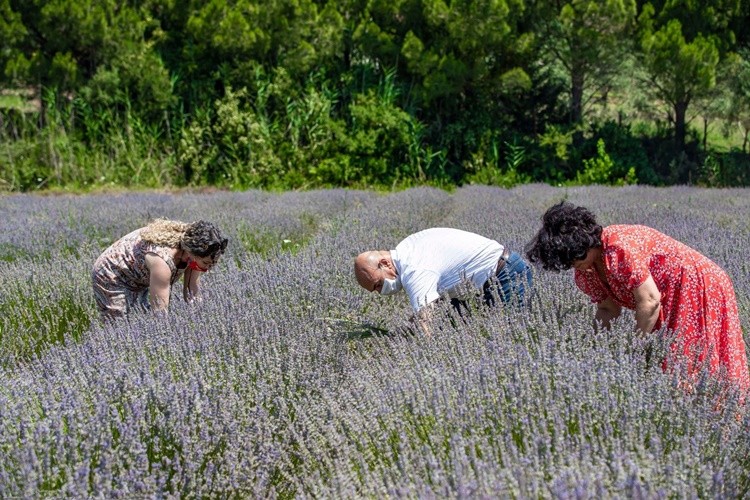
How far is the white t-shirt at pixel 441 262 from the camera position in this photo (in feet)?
9.52

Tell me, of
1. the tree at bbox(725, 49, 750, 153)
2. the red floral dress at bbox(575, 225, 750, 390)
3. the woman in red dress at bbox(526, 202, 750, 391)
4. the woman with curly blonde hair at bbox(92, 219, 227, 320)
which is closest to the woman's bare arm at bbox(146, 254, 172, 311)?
the woman with curly blonde hair at bbox(92, 219, 227, 320)

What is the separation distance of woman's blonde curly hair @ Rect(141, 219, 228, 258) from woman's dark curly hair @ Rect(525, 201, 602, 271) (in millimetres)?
1474

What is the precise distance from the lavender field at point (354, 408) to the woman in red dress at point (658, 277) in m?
0.16

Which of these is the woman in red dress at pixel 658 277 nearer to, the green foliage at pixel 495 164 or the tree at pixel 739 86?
the green foliage at pixel 495 164

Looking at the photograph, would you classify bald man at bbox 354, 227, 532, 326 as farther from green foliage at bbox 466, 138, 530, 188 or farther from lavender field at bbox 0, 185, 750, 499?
green foliage at bbox 466, 138, 530, 188

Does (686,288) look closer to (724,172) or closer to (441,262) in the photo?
(441,262)

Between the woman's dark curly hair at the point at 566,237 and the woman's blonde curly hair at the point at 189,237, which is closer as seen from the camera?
the woman's dark curly hair at the point at 566,237

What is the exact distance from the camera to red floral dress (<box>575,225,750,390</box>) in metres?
2.48

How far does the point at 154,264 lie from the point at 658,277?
6.89ft

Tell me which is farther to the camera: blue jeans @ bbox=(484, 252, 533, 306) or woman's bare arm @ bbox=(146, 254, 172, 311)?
woman's bare arm @ bbox=(146, 254, 172, 311)

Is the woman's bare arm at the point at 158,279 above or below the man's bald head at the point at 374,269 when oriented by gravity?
below

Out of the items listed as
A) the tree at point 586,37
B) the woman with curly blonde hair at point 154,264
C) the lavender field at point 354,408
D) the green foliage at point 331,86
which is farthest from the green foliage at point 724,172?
the woman with curly blonde hair at point 154,264

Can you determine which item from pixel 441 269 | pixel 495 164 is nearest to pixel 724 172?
pixel 495 164

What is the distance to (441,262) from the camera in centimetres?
301
